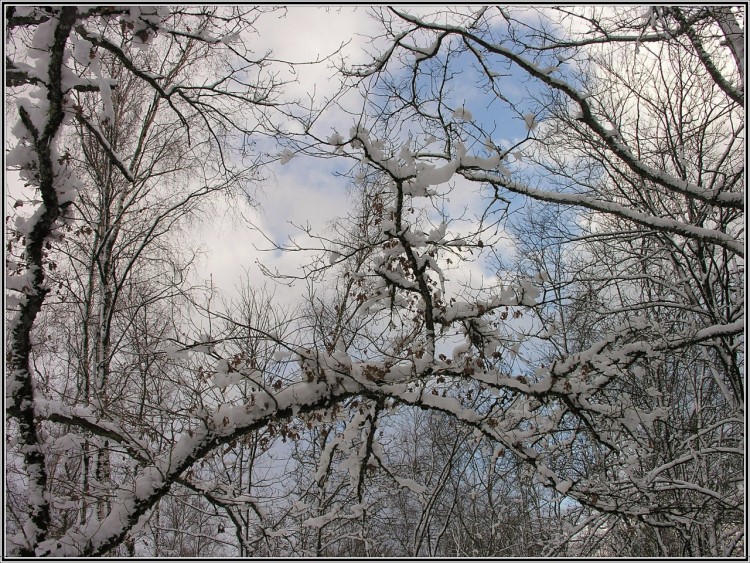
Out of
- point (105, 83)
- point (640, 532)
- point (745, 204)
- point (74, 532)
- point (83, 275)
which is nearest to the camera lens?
point (105, 83)

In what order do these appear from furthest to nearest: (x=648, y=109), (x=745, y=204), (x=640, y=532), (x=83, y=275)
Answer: (x=640, y=532) < (x=83, y=275) < (x=648, y=109) < (x=745, y=204)

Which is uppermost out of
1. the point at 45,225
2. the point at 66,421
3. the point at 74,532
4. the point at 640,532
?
the point at 45,225

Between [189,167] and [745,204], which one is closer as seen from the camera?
[745,204]

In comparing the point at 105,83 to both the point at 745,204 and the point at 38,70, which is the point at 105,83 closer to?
the point at 38,70

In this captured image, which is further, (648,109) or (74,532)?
(648,109)

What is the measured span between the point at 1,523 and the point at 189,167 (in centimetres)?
625

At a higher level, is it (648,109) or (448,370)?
(648,109)

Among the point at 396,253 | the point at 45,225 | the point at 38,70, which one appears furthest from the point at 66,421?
the point at 396,253

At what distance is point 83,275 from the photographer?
26.9 feet

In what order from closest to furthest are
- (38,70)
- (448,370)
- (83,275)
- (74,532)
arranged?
(38,70) < (74,532) < (448,370) < (83,275)

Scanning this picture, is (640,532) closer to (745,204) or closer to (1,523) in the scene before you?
(745,204)

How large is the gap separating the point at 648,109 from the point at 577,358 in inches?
201

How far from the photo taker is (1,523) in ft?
9.83

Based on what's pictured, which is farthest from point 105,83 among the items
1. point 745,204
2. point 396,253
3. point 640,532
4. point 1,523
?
point 640,532
